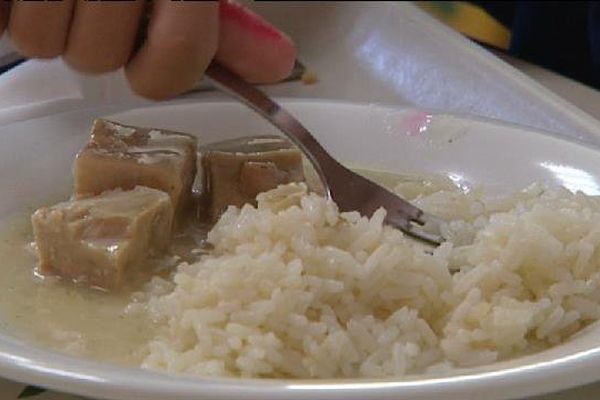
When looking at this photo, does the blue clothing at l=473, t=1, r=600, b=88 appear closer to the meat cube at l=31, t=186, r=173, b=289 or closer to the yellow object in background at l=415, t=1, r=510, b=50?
the yellow object in background at l=415, t=1, r=510, b=50

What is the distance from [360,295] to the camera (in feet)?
2.80

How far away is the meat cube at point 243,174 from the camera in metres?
1.08

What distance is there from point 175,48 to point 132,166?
0.64ft

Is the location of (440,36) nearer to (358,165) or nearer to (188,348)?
(358,165)

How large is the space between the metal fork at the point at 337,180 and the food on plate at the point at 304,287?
31mm

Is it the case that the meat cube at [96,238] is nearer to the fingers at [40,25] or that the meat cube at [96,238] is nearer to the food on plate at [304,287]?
the food on plate at [304,287]

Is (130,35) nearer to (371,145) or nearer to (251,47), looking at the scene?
(251,47)

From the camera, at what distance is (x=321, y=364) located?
0.78 m

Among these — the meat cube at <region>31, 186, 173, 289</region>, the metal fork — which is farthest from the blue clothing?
the meat cube at <region>31, 186, 173, 289</region>

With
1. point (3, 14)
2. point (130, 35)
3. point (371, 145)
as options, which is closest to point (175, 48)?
point (130, 35)

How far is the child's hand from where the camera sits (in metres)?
0.85

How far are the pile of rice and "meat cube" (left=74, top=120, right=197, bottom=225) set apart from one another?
103 mm

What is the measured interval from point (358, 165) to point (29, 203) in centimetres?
40

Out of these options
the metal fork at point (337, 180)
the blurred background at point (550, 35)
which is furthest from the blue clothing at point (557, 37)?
the metal fork at point (337, 180)
